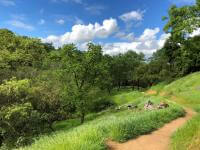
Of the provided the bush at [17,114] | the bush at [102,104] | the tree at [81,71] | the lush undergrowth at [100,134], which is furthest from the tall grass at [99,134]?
the bush at [102,104]

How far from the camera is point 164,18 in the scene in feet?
68.4

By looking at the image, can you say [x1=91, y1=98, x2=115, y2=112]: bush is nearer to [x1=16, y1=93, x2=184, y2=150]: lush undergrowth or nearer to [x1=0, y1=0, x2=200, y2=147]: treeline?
[x1=0, y1=0, x2=200, y2=147]: treeline

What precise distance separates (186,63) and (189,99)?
2416 cm

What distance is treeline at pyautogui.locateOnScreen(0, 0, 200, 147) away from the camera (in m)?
16.1

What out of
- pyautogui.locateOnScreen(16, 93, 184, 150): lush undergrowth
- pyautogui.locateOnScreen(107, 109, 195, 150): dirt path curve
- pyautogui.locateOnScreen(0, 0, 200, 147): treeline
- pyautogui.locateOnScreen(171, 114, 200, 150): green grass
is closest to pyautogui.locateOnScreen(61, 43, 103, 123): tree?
pyautogui.locateOnScreen(0, 0, 200, 147): treeline

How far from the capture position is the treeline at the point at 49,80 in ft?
52.9

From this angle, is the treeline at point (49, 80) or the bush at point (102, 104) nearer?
the treeline at point (49, 80)

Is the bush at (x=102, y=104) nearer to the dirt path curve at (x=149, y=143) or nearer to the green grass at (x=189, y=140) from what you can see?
the dirt path curve at (x=149, y=143)

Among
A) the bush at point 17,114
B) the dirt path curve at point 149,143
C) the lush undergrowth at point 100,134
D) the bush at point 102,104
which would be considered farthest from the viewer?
the bush at point 102,104

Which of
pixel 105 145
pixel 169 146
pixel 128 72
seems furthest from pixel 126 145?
pixel 128 72

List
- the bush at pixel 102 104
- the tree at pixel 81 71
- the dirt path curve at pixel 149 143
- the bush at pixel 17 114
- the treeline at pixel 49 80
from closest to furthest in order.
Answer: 1. the dirt path curve at pixel 149 143
2. the bush at pixel 17 114
3. the treeline at pixel 49 80
4. the tree at pixel 81 71
5. the bush at pixel 102 104

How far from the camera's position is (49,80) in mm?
24250

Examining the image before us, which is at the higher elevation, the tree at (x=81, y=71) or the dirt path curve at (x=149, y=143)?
the tree at (x=81, y=71)

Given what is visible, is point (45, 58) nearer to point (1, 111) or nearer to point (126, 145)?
point (1, 111)
